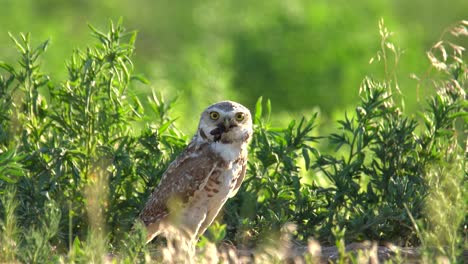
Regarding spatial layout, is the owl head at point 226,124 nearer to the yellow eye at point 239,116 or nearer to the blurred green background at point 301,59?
the yellow eye at point 239,116

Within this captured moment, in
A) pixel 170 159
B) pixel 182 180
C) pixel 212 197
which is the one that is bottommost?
pixel 212 197

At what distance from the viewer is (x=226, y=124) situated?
8086 millimetres

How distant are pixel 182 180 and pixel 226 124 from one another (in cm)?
55

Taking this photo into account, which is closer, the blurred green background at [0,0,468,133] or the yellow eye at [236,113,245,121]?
the yellow eye at [236,113,245,121]

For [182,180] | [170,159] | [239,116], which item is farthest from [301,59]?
[182,180]

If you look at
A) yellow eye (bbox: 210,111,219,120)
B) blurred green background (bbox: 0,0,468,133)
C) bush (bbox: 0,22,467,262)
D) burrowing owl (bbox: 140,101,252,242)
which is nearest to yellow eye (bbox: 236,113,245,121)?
burrowing owl (bbox: 140,101,252,242)

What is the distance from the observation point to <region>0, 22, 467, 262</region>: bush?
8227 millimetres

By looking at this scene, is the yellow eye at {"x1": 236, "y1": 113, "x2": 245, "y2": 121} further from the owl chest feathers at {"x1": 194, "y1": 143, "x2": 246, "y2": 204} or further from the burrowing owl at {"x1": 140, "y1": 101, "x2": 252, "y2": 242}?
the owl chest feathers at {"x1": 194, "y1": 143, "x2": 246, "y2": 204}

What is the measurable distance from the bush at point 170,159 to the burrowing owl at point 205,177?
257mm

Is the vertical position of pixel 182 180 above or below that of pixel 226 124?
below

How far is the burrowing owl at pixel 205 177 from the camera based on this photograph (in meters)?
8.06

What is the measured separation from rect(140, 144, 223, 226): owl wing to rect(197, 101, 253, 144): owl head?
0.12 metres

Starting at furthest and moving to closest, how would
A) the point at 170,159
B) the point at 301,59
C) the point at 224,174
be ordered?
the point at 301,59
the point at 170,159
the point at 224,174

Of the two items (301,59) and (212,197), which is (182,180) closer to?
(212,197)
